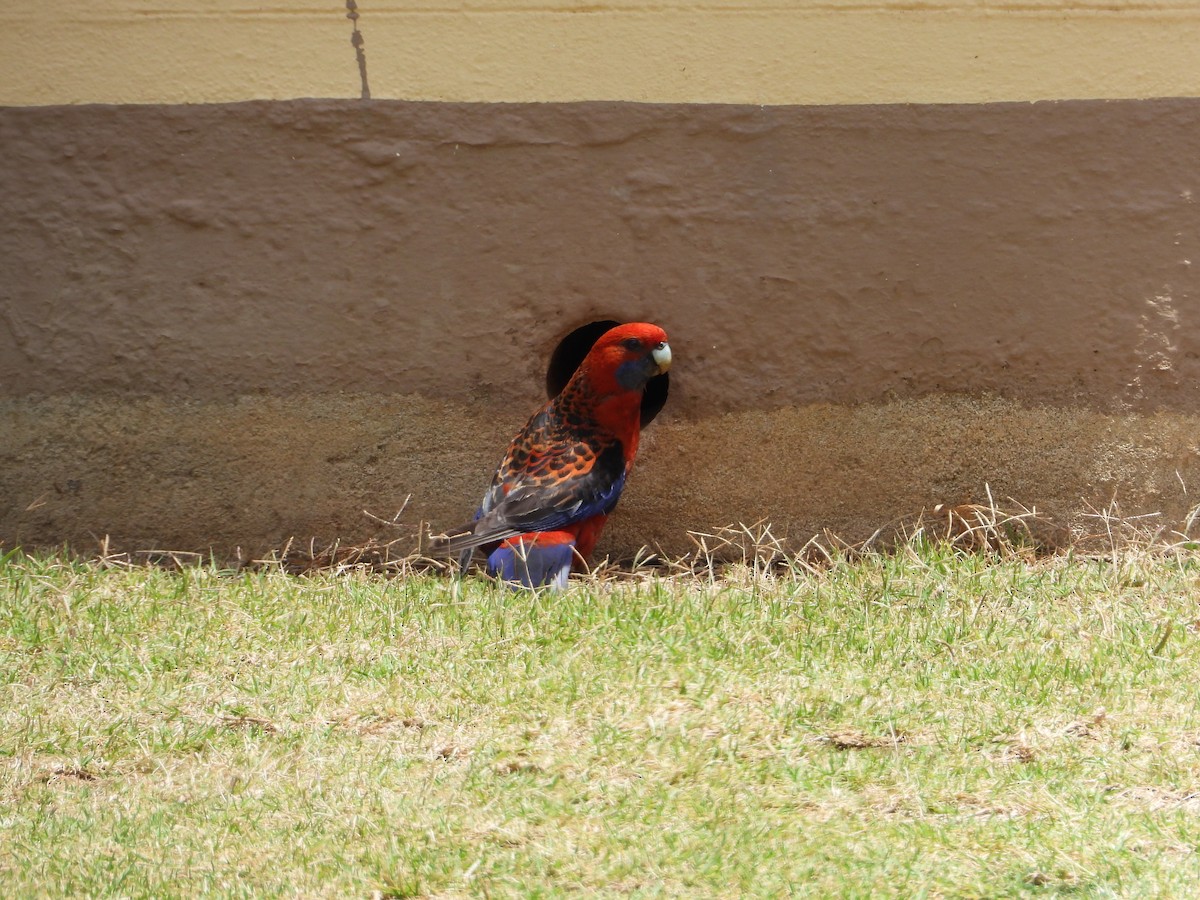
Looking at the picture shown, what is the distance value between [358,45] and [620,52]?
1.00 metres

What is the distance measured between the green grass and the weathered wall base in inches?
19.4

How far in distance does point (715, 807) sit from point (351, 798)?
2.74 feet

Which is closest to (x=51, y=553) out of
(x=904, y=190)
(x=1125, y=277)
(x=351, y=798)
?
(x=351, y=798)

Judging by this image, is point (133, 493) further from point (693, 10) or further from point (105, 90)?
point (693, 10)

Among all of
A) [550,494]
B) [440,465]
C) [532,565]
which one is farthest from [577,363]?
[532,565]

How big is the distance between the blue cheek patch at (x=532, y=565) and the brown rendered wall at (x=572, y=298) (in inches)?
20.3

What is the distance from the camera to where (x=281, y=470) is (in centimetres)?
507

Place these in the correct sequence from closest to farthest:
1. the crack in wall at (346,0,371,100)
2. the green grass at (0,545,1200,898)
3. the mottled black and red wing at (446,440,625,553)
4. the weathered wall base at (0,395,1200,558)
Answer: the green grass at (0,545,1200,898), the mottled black and red wing at (446,440,625,553), the crack in wall at (346,0,371,100), the weathered wall base at (0,395,1200,558)

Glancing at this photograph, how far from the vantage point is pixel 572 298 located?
5062 mm

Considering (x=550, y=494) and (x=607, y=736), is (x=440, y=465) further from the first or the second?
(x=607, y=736)

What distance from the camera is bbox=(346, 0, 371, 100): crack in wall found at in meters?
4.94

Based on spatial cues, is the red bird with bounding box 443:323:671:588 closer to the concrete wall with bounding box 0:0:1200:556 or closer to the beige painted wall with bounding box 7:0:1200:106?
the concrete wall with bounding box 0:0:1200:556

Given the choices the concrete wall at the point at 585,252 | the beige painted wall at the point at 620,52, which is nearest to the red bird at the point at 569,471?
the concrete wall at the point at 585,252

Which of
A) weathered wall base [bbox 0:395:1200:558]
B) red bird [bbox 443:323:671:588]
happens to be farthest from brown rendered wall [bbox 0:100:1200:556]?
red bird [bbox 443:323:671:588]
